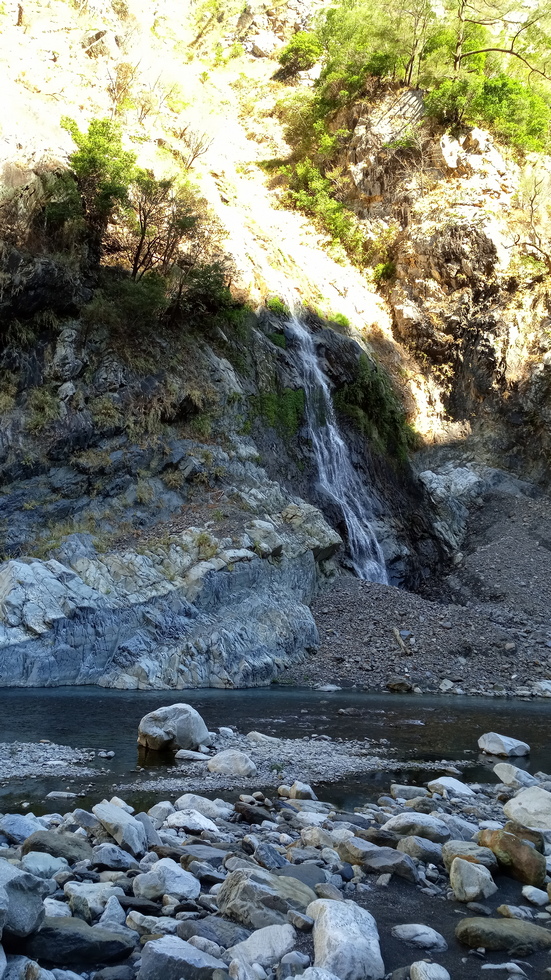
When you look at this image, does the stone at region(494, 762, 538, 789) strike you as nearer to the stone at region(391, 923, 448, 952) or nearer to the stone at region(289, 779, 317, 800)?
the stone at region(289, 779, 317, 800)

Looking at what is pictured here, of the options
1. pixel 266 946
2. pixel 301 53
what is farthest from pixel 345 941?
pixel 301 53

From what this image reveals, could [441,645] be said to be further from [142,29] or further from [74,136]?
[142,29]

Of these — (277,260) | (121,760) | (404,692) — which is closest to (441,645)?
(404,692)

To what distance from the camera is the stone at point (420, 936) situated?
427cm

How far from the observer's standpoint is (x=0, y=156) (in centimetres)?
2106

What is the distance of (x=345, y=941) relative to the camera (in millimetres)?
3883

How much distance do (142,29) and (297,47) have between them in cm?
1117

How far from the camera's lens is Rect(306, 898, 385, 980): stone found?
147 inches

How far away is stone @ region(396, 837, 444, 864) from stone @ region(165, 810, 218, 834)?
1.64 meters

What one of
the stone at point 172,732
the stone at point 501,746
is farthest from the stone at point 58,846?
the stone at point 501,746

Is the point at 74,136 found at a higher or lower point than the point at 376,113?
lower

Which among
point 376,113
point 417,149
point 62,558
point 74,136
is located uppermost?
point 376,113

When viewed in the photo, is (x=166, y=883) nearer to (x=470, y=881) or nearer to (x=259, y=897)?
(x=259, y=897)

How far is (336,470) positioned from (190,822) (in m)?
19.3
